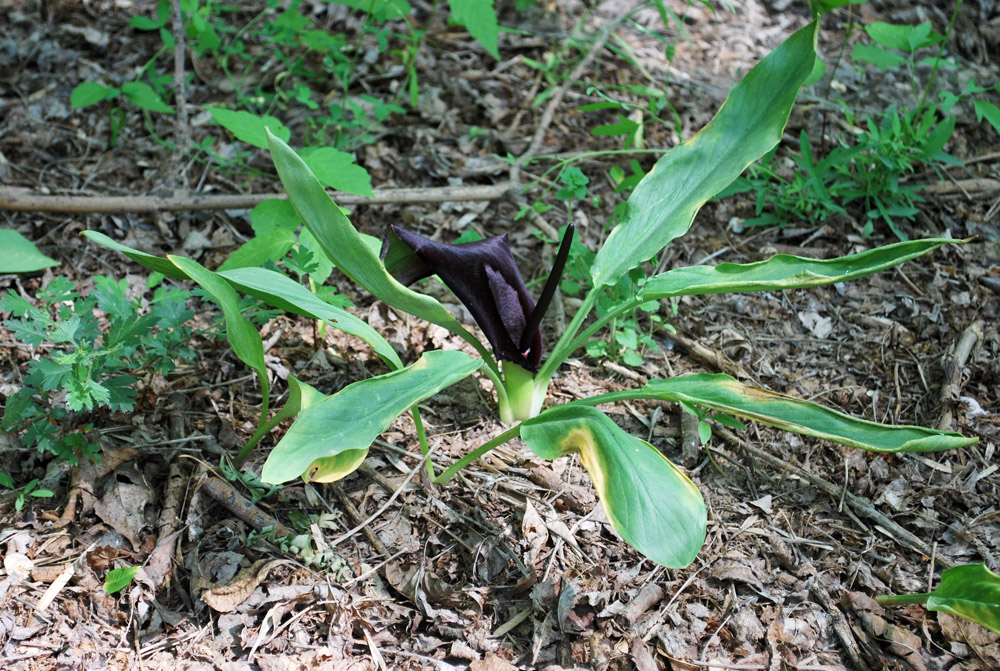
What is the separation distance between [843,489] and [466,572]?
2.77ft

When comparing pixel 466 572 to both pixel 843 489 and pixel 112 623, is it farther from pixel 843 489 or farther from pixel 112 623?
pixel 843 489

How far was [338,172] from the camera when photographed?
5.65 ft

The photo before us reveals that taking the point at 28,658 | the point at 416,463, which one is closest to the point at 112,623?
the point at 28,658

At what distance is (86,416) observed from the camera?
61.9 inches

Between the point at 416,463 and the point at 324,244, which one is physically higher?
the point at 324,244

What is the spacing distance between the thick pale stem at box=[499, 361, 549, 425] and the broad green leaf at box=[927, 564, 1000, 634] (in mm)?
792

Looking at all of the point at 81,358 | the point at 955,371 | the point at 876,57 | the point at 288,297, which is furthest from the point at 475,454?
the point at 876,57

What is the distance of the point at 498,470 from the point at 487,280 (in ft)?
1.39

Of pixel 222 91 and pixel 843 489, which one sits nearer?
pixel 843 489

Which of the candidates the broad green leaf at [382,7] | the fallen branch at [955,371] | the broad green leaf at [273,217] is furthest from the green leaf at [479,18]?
the fallen branch at [955,371]

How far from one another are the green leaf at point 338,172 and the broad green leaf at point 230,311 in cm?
45

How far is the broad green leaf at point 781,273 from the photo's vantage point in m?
1.34

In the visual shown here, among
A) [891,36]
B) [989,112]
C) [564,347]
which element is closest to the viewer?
[564,347]

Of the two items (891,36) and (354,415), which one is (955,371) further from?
(354,415)
